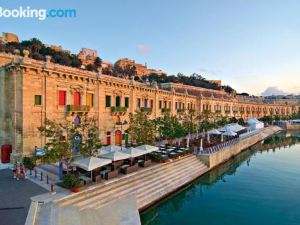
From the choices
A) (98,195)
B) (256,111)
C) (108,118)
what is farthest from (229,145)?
(256,111)

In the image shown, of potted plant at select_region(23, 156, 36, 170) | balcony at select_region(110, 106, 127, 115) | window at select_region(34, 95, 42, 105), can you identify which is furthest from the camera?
balcony at select_region(110, 106, 127, 115)

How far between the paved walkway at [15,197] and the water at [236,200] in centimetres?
687

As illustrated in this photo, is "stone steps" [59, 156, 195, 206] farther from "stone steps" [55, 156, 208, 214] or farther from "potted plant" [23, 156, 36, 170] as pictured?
"potted plant" [23, 156, 36, 170]

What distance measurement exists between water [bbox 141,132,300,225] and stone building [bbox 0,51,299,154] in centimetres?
1310

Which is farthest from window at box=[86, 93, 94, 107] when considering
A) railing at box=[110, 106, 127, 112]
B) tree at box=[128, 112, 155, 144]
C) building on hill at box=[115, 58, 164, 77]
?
building on hill at box=[115, 58, 164, 77]

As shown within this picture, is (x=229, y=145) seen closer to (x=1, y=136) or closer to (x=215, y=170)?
(x=215, y=170)

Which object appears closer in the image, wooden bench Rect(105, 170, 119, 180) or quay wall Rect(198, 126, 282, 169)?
wooden bench Rect(105, 170, 119, 180)

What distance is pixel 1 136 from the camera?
22.8 metres

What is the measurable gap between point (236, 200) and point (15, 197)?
50.5ft

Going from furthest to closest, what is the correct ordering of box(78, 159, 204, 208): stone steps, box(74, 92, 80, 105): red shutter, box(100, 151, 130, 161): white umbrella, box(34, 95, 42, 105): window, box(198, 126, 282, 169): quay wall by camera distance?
box(198, 126, 282, 169): quay wall
box(74, 92, 80, 105): red shutter
box(34, 95, 42, 105): window
box(100, 151, 130, 161): white umbrella
box(78, 159, 204, 208): stone steps

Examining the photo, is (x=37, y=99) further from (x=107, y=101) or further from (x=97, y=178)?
(x=97, y=178)

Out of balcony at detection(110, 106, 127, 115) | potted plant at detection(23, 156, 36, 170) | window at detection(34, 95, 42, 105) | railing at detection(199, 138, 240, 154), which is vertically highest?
window at detection(34, 95, 42, 105)

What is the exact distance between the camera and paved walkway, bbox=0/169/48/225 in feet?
35.7

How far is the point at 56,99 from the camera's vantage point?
23.7 metres
